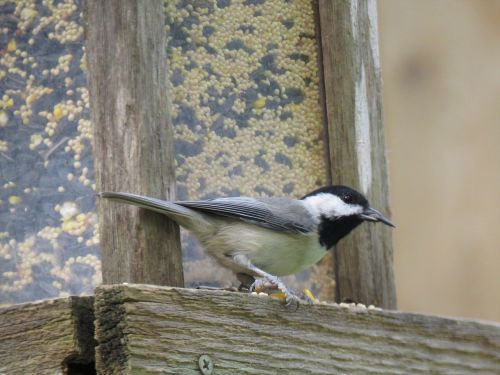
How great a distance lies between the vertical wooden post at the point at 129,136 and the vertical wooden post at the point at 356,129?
2.79 feet

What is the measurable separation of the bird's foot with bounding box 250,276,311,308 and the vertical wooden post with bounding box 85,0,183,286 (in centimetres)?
27

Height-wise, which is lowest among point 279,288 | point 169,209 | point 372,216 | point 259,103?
point 279,288

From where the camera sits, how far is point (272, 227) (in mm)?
3275

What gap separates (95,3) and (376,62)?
1175mm

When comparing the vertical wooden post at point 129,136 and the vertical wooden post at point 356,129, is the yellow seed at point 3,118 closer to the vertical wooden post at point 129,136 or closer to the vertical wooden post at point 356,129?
the vertical wooden post at point 129,136

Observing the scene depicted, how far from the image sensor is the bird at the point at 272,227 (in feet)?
10.2

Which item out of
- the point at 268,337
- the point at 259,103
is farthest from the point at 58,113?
the point at 268,337

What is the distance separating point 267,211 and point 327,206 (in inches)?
9.3

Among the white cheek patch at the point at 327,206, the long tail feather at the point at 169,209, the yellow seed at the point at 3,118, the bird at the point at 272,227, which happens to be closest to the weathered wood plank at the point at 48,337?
the long tail feather at the point at 169,209

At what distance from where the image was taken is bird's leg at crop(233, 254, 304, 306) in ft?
9.02

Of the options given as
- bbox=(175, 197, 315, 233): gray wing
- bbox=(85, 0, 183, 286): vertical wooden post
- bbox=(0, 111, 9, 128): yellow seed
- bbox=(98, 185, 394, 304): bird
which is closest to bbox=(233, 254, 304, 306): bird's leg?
bbox=(98, 185, 394, 304): bird

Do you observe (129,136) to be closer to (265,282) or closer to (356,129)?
(265,282)

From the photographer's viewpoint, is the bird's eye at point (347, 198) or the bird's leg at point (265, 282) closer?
the bird's leg at point (265, 282)

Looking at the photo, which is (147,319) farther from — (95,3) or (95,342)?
(95,3)
